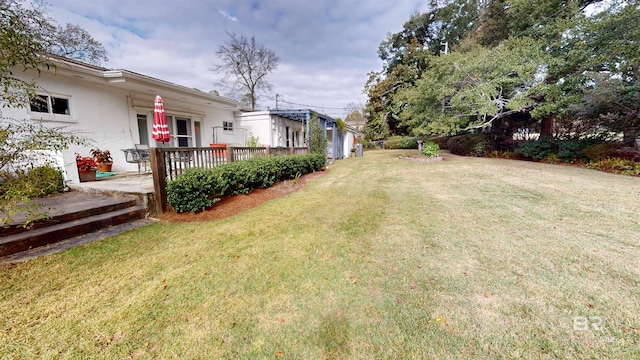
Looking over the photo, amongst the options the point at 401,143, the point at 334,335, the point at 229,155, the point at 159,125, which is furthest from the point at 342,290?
the point at 401,143

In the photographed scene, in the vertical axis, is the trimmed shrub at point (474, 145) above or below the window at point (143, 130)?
below

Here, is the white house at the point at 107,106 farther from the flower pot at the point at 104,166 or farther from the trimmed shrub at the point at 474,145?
the trimmed shrub at the point at 474,145

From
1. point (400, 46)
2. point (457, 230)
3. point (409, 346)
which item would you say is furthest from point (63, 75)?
point (400, 46)

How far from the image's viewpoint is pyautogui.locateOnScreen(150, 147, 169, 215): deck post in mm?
4422

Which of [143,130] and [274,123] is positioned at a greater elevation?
[274,123]

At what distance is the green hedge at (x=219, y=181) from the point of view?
4590mm

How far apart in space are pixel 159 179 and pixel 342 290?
4128 millimetres

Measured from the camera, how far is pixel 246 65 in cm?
2558

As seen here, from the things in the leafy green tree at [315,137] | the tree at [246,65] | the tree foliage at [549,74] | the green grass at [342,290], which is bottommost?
the green grass at [342,290]

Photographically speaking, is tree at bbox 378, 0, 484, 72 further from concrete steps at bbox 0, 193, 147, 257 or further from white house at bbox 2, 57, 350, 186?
concrete steps at bbox 0, 193, 147, 257

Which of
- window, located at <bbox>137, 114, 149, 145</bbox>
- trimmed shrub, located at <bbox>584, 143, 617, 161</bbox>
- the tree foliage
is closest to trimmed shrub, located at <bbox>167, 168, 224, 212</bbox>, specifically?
window, located at <bbox>137, 114, 149, 145</bbox>

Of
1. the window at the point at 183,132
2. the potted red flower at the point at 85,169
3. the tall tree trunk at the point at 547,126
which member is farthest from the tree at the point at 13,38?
the tall tree trunk at the point at 547,126

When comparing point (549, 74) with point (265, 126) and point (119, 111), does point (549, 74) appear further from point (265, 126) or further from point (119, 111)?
point (119, 111)

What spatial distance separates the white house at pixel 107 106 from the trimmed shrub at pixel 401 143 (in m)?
22.0
